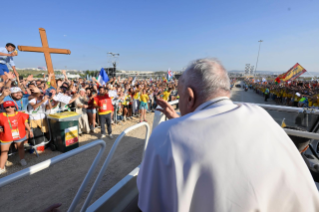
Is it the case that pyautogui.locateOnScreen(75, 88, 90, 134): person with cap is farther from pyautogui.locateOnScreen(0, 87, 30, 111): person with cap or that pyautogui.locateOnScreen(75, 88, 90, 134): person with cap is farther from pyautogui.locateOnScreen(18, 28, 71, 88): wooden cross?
pyautogui.locateOnScreen(0, 87, 30, 111): person with cap

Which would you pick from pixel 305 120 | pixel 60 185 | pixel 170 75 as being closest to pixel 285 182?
pixel 305 120

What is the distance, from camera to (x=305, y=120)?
9.70ft

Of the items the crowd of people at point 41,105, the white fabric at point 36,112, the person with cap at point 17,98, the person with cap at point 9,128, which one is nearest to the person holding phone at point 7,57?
the crowd of people at point 41,105

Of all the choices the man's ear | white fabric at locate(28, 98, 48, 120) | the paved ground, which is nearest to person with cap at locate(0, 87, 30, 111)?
white fabric at locate(28, 98, 48, 120)

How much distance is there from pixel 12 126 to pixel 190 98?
14.6 ft

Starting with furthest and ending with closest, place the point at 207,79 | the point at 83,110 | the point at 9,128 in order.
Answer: the point at 83,110 < the point at 9,128 < the point at 207,79

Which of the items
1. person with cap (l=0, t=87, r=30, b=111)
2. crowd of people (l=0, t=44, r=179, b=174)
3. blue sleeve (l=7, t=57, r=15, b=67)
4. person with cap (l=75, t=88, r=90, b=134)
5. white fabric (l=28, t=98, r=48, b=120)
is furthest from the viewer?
blue sleeve (l=7, t=57, r=15, b=67)

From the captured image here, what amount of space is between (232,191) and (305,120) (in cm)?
315

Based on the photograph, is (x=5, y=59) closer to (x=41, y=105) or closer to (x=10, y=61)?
(x=10, y=61)

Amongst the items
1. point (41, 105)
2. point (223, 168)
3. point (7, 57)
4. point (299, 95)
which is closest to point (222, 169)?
point (223, 168)

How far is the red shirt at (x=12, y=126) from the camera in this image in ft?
11.9

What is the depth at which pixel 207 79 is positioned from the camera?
99 cm

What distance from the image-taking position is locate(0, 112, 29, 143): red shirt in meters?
3.62

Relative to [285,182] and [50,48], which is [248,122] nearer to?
[285,182]
